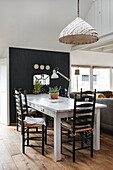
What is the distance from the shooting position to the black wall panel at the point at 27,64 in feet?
17.5

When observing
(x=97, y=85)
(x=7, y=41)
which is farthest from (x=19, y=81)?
(x=97, y=85)

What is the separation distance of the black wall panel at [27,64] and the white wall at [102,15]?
63.5 inches

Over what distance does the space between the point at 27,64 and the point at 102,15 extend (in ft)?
8.85

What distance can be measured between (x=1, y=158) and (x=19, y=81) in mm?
2880

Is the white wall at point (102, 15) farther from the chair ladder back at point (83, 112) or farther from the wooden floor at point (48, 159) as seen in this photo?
the wooden floor at point (48, 159)

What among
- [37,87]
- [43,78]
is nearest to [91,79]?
[43,78]

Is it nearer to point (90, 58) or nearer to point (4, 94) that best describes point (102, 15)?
point (90, 58)

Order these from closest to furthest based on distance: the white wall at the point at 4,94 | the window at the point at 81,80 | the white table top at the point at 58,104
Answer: the white table top at the point at 58,104 → the white wall at the point at 4,94 → the window at the point at 81,80

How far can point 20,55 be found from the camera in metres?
5.44

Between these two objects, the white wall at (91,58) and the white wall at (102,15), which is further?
the white wall at (91,58)

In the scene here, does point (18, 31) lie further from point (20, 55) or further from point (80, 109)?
point (80, 109)

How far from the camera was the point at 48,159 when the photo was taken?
2848mm

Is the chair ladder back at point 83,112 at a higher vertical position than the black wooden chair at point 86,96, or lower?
lower

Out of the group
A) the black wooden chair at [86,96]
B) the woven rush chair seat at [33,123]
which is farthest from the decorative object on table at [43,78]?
the woven rush chair seat at [33,123]
